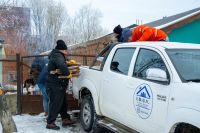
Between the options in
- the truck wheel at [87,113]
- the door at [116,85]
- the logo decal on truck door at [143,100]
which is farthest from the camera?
the truck wheel at [87,113]

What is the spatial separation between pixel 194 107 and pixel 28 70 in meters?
6.71

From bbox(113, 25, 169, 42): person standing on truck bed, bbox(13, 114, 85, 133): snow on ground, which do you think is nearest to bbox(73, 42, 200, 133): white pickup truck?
bbox(13, 114, 85, 133): snow on ground

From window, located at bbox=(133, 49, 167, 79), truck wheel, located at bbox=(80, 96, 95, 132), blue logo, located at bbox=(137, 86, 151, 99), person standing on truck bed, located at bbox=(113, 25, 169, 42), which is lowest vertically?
truck wheel, located at bbox=(80, 96, 95, 132)

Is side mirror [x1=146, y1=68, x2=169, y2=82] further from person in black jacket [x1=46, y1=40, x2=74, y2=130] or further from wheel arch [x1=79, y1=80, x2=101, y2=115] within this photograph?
person in black jacket [x1=46, y1=40, x2=74, y2=130]

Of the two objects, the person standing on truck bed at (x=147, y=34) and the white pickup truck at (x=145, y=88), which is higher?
the person standing on truck bed at (x=147, y=34)

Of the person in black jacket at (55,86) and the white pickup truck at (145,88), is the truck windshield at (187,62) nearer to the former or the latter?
the white pickup truck at (145,88)

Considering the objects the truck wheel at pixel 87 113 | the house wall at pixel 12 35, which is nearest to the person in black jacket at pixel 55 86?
the truck wheel at pixel 87 113

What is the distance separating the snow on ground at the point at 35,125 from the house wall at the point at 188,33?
737cm

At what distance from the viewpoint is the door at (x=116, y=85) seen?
20.1 feet

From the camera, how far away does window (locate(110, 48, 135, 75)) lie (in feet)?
20.6

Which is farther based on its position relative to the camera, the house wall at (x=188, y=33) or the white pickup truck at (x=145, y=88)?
the house wall at (x=188, y=33)

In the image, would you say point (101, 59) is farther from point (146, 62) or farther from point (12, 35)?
point (12, 35)

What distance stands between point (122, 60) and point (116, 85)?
1.64 ft

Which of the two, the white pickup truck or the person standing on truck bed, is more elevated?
the person standing on truck bed
